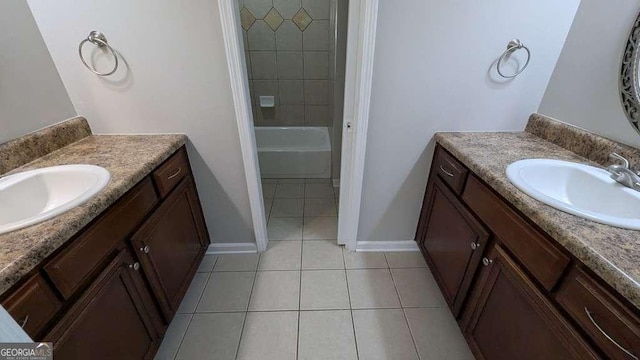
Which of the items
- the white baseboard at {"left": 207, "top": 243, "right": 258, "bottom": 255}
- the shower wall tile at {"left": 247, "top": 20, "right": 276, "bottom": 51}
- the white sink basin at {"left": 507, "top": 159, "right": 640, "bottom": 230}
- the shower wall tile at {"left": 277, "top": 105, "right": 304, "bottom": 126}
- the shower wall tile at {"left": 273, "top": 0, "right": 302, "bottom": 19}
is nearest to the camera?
the white sink basin at {"left": 507, "top": 159, "right": 640, "bottom": 230}

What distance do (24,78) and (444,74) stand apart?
6.25 ft

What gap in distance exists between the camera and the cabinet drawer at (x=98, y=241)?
781mm

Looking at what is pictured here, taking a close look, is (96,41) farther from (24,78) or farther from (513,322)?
(513,322)

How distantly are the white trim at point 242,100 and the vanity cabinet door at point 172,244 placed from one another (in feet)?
1.11

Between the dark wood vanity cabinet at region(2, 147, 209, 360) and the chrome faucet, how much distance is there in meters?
1.80

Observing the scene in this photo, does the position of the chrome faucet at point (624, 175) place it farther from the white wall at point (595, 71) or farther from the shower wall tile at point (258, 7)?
the shower wall tile at point (258, 7)

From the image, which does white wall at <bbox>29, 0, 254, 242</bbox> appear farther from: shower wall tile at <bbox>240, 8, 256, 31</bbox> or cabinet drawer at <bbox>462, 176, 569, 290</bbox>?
shower wall tile at <bbox>240, 8, 256, 31</bbox>

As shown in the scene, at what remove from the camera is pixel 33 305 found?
697 millimetres

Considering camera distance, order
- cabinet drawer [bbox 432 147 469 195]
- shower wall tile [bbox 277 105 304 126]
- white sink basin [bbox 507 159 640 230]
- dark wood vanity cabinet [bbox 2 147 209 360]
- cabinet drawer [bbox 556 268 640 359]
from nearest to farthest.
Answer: cabinet drawer [bbox 556 268 640 359], dark wood vanity cabinet [bbox 2 147 209 360], white sink basin [bbox 507 159 640 230], cabinet drawer [bbox 432 147 469 195], shower wall tile [bbox 277 105 304 126]

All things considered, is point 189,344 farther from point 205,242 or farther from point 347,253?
point 347,253

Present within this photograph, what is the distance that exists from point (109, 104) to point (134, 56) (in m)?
0.29

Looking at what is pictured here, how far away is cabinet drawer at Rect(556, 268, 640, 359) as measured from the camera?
623 millimetres

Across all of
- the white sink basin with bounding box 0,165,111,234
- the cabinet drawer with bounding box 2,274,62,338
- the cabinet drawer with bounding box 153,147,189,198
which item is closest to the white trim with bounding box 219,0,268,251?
the cabinet drawer with bounding box 153,147,189,198

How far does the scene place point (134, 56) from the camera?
4.32 ft
